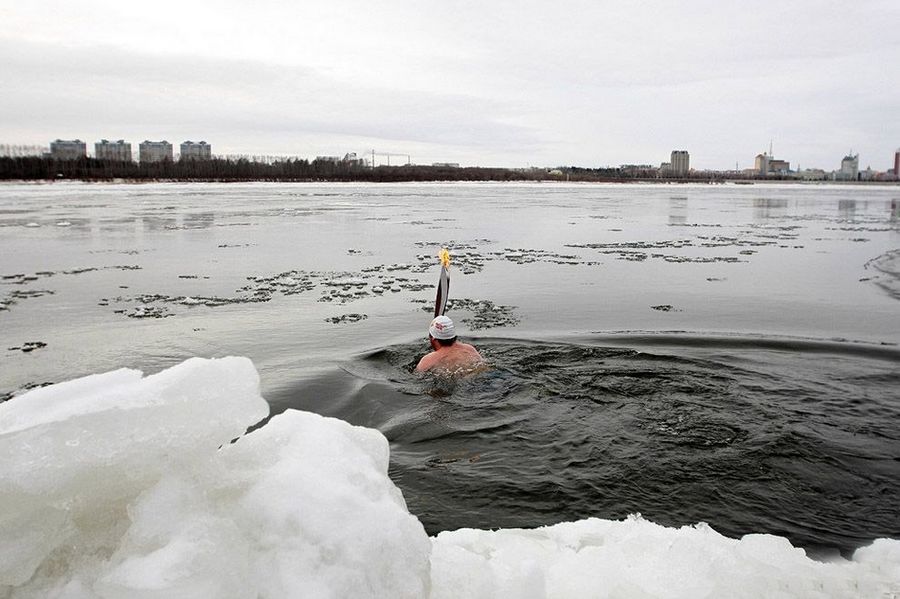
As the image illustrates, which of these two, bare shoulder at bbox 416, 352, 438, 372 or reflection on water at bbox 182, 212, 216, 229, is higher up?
reflection on water at bbox 182, 212, 216, 229

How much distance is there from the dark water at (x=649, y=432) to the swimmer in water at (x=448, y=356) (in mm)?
176

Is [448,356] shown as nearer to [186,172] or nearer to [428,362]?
[428,362]

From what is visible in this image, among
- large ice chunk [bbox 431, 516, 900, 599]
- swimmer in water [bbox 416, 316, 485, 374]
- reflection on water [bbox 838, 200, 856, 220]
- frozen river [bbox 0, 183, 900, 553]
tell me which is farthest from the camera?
reflection on water [bbox 838, 200, 856, 220]

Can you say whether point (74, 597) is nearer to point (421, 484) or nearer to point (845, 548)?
point (421, 484)

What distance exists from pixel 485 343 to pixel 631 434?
10.2ft

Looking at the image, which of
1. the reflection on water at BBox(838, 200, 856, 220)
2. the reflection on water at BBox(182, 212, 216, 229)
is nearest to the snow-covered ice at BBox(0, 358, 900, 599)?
the reflection on water at BBox(182, 212, 216, 229)

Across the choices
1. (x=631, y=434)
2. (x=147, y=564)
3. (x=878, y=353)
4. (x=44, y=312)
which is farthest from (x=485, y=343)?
(x=147, y=564)

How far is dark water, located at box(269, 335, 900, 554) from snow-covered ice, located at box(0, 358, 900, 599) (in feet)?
6.60

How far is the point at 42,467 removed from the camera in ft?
6.54

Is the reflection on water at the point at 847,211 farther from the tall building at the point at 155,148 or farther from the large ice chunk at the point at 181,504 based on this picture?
the tall building at the point at 155,148

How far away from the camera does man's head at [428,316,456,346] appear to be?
24.4 ft

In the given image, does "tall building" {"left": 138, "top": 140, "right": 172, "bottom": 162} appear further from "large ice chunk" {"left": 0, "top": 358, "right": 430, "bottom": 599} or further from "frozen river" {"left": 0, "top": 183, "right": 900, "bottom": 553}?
"large ice chunk" {"left": 0, "top": 358, "right": 430, "bottom": 599}

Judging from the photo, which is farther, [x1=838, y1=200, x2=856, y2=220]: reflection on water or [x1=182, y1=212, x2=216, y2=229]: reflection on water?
[x1=838, y1=200, x2=856, y2=220]: reflection on water

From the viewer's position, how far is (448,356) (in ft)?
24.2
